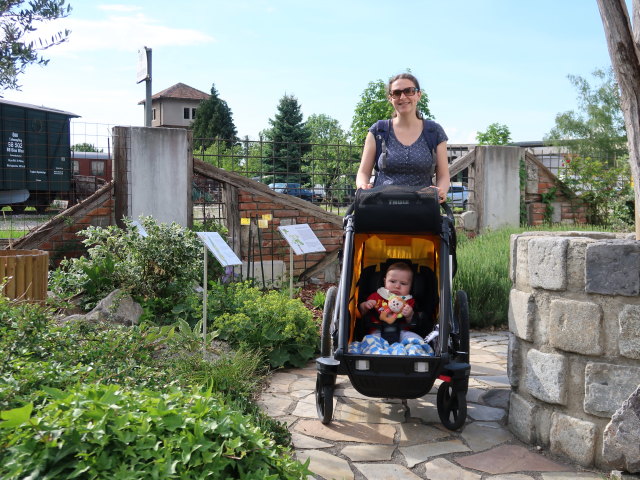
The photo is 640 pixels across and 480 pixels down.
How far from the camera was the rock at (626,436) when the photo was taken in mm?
3205

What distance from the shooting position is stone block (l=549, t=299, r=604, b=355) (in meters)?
3.35

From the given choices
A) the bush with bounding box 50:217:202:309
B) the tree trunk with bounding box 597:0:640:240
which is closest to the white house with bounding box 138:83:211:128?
the bush with bounding box 50:217:202:309

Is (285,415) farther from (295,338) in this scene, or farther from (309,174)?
(309,174)

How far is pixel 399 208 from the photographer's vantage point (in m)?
3.96

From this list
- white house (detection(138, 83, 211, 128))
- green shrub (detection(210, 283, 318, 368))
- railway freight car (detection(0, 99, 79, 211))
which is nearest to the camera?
green shrub (detection(210, 283, 318, 368))

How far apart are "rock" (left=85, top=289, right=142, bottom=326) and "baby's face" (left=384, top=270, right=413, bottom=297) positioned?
246cm

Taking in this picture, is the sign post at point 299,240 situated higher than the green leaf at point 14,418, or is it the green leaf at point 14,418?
the sign post at point 299,240

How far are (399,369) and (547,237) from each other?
1077mm

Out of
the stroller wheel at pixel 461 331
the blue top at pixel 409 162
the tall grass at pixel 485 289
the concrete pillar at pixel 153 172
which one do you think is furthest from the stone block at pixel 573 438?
the concrete pillar at pixel 153 172

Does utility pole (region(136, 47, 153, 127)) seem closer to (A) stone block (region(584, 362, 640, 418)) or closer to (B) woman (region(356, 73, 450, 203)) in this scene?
(B) woman (region(356, 73, 450, 203))

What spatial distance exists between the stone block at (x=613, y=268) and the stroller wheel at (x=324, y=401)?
61.2 inches

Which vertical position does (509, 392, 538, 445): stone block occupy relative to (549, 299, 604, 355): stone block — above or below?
below

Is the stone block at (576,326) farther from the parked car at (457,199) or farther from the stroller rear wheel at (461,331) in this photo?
the parked car at (457,199)

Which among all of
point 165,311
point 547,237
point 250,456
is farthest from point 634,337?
point 165,311
